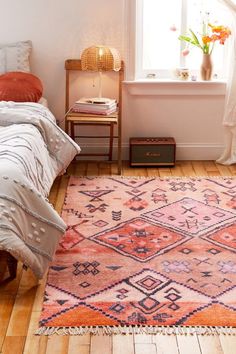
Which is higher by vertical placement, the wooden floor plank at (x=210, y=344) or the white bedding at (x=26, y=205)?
the white bedding at (x=26, y=205)

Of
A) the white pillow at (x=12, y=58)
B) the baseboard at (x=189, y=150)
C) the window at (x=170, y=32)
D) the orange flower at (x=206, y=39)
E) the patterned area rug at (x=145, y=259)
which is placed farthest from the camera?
the baseboard at (x=189, y=150)

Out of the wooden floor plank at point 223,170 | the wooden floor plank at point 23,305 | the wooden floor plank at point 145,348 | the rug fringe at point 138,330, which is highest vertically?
the wooden floor plank at point 223,170

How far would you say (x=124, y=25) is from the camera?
5145 millimetres

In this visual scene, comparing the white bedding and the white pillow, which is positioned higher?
the white pillow

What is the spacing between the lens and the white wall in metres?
5.11

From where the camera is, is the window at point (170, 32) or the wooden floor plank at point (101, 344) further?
the window at point (170, 32)

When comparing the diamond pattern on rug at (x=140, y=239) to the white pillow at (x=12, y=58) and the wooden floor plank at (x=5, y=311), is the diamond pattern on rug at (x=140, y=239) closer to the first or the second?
the wooden floor plank at (x=5, y=311)

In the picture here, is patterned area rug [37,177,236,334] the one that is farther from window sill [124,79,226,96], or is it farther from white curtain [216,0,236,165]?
window sill [124,79,226,96]

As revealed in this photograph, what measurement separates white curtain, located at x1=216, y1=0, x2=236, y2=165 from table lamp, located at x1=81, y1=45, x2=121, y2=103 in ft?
3.04

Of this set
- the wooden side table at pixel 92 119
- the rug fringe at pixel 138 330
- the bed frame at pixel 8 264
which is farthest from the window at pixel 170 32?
the rug fringe at pixel 138 330

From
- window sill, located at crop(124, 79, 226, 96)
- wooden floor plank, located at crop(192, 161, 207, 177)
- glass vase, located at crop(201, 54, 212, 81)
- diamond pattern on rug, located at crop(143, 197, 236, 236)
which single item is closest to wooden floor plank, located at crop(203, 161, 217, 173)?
wooden floor plank, located at crop(192, 161, 207, 177)

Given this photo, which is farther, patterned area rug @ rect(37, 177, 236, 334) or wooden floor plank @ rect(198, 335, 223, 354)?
patterned area rug @ rect(37, 177, 236, 334)

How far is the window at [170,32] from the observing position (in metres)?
5.26

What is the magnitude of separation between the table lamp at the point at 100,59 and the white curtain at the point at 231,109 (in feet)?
3.04
